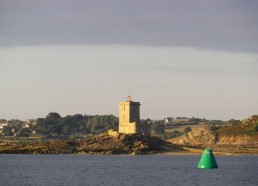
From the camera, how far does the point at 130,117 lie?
117188 millimetres

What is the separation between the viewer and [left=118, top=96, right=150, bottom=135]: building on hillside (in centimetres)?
11700

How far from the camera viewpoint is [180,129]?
19200 cm

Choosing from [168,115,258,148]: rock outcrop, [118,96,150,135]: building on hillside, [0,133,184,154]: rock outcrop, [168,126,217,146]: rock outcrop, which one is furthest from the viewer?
[168,126,217,146]: rock outcrop

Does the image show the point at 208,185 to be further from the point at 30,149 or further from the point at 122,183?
the point at 30,149

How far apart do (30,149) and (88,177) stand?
56914 mm

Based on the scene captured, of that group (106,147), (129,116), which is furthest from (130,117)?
(106,147)

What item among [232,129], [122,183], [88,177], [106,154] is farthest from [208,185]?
[232,129]

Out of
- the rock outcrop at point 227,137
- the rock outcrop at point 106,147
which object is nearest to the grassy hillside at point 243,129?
the rock outcrop at point 227,137

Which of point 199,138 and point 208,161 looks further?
point 199,138

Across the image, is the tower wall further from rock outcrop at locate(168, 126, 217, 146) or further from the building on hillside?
rock outcrop at locate(168, 126, 217, 146)

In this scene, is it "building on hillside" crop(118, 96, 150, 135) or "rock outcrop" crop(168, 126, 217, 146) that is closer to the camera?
"building on hillside" crop(118, 96, 150, 135)

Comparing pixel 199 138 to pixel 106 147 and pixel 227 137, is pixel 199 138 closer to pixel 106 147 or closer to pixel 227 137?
pixel 227 137

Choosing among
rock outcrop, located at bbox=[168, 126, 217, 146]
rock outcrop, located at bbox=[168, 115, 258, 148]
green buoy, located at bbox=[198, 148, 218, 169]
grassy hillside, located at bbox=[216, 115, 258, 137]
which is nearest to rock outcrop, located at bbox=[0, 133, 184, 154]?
rock outcrop, located at bbox=[168, 126, 217, 146]

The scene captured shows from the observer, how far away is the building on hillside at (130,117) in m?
117
